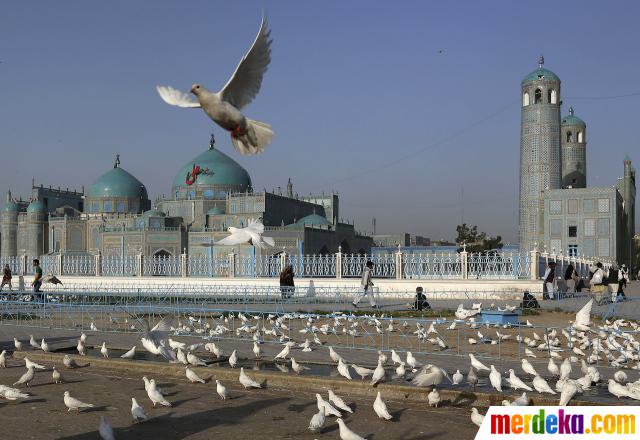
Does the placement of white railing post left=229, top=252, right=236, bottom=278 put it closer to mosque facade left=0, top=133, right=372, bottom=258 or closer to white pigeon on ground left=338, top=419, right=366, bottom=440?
mosque facade left=0, top=133, right=372, bottom=258

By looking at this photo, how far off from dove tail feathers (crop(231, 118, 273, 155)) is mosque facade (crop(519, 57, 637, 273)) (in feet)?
124

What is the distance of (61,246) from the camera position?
51031mm

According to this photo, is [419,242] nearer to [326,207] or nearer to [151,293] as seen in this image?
[326,207]

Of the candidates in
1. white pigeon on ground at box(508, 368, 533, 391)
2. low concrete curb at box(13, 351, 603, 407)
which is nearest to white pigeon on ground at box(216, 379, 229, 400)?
low concrete curb at box(13, 351, 603, 407)

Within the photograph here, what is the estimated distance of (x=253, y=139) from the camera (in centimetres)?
539

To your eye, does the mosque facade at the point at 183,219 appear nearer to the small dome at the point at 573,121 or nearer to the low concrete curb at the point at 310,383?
the small dome at the point at 573,121

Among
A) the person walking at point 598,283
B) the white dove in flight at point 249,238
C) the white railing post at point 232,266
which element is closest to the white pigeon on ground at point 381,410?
the white dove in flight at point 249,238

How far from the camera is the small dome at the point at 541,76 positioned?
4112cm

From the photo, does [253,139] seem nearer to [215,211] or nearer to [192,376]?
[192,376]

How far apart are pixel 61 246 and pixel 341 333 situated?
1710 inches

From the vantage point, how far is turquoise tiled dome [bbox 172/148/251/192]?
46.6 metres

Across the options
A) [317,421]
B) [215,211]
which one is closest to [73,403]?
[317,421]

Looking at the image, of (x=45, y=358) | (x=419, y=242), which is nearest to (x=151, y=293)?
(x=45, y=358)

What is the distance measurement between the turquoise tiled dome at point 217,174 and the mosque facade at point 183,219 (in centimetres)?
7
